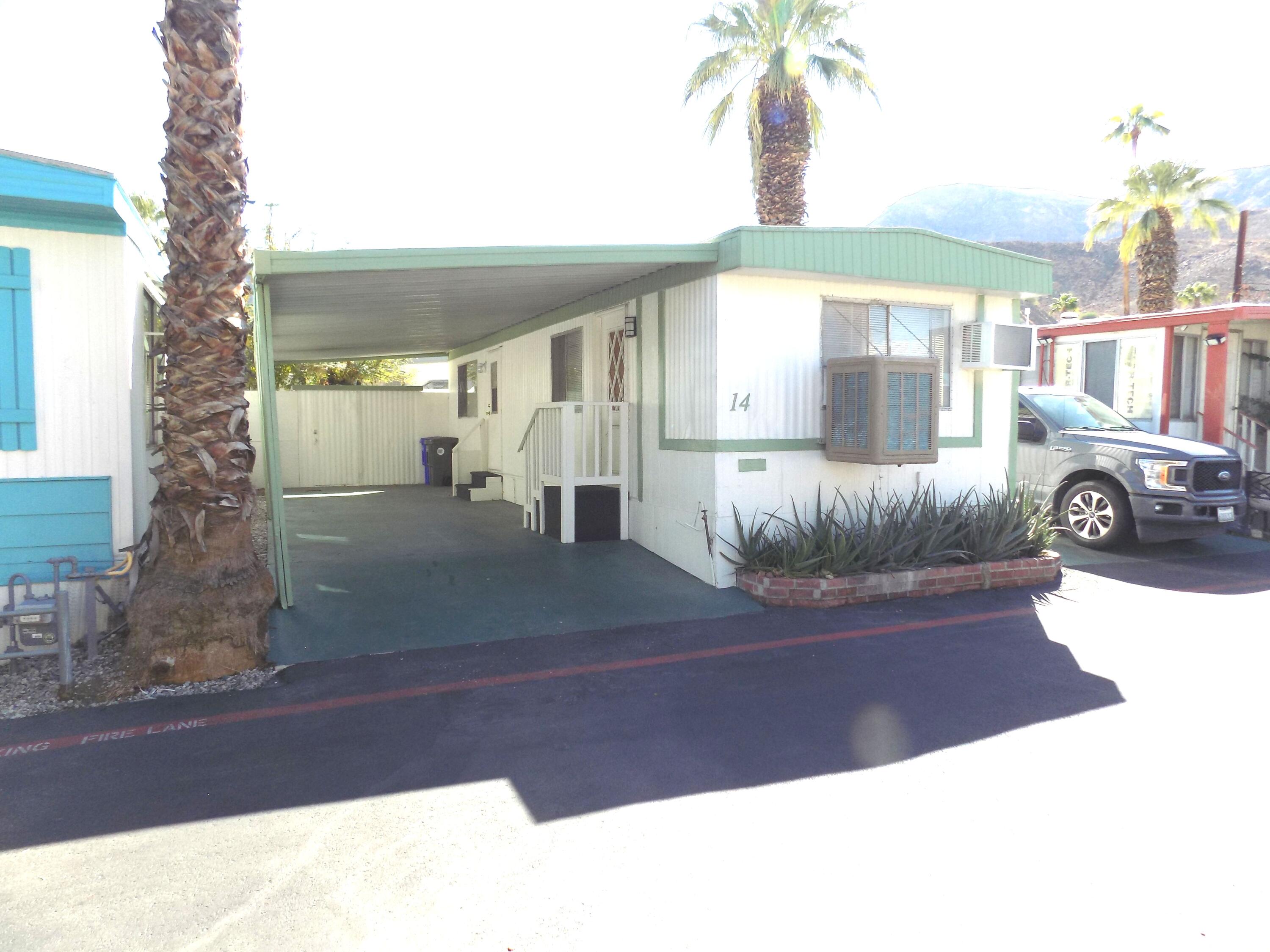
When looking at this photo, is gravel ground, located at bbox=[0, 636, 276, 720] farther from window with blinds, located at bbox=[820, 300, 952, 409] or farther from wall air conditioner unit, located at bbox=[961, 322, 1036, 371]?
wall air conditioner unit, located at bbox=[961, 322, 1036, 371]

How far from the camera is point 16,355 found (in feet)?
17.8

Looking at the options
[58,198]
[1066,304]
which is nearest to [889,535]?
[58,198]

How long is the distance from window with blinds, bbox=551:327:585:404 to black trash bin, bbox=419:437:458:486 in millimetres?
4874

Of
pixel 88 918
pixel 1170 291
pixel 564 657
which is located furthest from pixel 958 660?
Answer: pixel 1170 291

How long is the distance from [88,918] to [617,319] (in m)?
7.40

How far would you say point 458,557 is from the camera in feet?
27.7

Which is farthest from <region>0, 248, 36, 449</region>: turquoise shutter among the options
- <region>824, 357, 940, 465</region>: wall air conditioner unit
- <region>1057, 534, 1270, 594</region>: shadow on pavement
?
<region>1057, 534, 1270, 594</region>: shadow on pavement

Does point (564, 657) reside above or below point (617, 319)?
below

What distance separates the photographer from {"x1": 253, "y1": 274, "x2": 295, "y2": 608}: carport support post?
6512mm

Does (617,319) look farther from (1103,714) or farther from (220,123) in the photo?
(1103,714)

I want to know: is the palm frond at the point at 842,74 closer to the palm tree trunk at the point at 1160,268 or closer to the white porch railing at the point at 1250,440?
the white porch railing at the point at 1250,440

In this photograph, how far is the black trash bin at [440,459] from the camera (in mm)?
15672

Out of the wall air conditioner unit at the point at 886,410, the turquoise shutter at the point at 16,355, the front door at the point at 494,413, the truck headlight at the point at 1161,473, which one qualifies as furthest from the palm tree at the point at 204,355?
the truck headlight at the point at 1161,473

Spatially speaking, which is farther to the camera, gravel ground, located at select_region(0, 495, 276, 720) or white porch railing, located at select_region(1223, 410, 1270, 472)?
white porch railing, located at select_region(1223, 410, 1270, 472)
